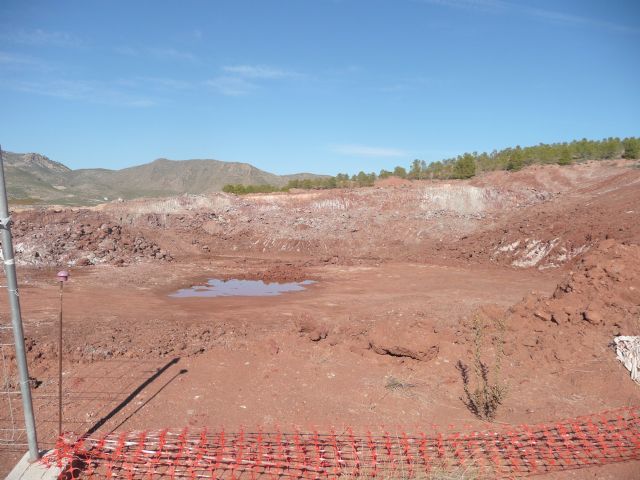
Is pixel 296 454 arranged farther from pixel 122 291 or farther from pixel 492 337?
pixel 122 291

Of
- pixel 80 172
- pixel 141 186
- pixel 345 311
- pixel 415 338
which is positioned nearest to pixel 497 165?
pixel 345 311

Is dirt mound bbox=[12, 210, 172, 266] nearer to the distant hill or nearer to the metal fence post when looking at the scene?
the metal fence post

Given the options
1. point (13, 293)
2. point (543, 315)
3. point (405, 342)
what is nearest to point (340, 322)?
point (405, 342)

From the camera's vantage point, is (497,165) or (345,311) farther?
(497,165)

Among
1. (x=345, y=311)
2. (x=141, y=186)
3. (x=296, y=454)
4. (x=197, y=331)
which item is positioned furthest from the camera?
(x=141, y=186)

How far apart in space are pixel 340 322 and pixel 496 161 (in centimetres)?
4683

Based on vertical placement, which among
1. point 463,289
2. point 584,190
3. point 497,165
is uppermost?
point 497,165

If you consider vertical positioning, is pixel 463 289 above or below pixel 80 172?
below

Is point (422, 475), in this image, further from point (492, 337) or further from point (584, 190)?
point (584, 190)

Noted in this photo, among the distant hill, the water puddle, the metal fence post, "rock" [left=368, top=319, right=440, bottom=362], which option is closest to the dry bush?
"rock" [left=368, top=319, right=440, bottom=362]

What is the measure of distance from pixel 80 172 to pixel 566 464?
160170 mm

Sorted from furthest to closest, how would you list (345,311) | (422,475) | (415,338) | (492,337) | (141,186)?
(141,186)
(345,311)
(492,337)
(415,338)
(422,475)

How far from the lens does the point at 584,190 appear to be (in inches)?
1161

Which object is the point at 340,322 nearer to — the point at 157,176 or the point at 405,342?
the point at 405,342
